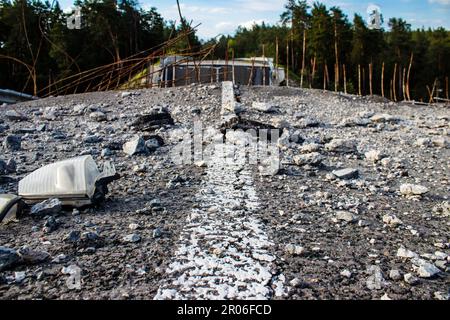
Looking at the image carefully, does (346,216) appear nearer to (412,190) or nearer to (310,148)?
(412,190)

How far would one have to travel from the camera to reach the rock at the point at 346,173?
2869mm

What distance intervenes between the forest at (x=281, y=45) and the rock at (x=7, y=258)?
1469cm

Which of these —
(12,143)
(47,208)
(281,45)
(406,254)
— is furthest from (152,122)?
(281,45)

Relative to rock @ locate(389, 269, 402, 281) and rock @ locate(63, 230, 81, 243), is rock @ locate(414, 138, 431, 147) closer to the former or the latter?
rock @ locate(389, 269, 402, 281)

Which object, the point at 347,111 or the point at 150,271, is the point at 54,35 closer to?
the point at 347,111

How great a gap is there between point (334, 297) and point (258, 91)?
5743mm

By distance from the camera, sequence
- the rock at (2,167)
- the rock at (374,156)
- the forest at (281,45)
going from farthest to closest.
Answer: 1. the forest at (281,45)
2. the rock at (374,156)
3. the rock at (2,167)

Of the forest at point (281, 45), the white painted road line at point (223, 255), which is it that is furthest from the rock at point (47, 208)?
the forest at point (281, 45)

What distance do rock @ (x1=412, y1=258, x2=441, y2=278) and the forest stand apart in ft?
48.1

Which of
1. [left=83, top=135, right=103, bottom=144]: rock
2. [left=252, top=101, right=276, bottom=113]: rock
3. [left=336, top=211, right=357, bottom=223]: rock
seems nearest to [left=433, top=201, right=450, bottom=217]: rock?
[left=336, top=211, right=357, bottom=223]: rock

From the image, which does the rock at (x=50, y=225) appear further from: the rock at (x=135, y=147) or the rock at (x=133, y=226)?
the rock at (x=135, y=147)

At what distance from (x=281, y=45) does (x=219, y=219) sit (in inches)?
1691

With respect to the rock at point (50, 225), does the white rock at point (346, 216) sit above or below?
below

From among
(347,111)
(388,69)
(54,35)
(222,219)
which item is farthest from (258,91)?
(388,69)
